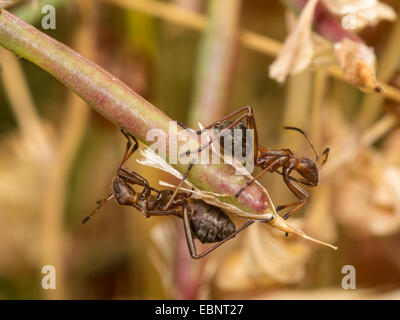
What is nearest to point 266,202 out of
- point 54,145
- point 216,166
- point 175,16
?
point 216,166

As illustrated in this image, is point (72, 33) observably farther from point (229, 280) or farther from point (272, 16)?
point (229, 280)

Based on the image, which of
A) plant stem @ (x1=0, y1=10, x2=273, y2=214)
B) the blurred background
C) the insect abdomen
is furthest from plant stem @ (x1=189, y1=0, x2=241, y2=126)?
plant stem @ (x1=0, y1=10, x2=273, y2=214)

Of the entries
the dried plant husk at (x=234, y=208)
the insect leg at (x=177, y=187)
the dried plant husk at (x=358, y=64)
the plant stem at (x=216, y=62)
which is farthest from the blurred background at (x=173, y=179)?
the dried plant husk at (x=234, y=208)

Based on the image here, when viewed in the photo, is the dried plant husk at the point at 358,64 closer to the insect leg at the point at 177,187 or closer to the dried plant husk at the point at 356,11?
the dried plant husk at the point at 356,11

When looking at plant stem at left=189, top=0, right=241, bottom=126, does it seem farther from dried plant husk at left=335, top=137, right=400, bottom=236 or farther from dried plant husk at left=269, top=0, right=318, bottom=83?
dried plant husk at left=335, top=137, right=400, bottom=236

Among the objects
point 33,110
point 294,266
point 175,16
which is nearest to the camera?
point 294,266

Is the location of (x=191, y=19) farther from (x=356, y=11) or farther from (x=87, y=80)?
(x=87, y=80)
